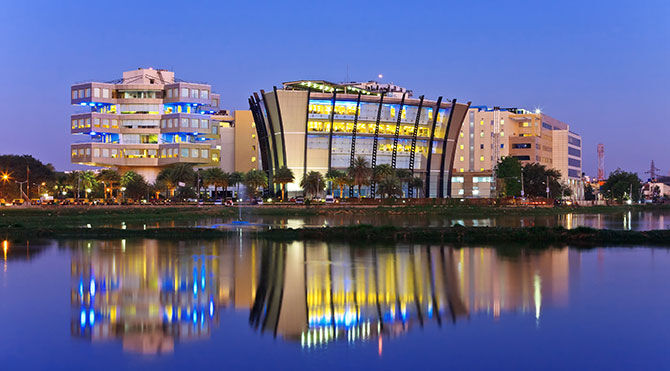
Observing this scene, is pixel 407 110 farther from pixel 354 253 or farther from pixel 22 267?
pixel 22 267

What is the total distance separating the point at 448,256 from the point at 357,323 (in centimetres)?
2135

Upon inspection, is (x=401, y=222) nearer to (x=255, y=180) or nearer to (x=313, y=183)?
(x=313, y=183)

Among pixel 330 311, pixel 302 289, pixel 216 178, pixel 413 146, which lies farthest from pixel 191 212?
pixel 330 311

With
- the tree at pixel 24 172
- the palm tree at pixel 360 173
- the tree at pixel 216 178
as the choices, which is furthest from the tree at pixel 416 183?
the tree at pixel 24 172

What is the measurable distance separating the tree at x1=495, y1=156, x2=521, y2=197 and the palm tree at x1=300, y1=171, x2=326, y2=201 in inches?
1695

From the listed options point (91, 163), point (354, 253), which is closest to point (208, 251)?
point (354, 253)

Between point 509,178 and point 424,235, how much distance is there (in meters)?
106

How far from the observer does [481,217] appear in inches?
4082

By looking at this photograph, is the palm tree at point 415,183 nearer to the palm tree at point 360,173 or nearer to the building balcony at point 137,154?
the palm tree at point 360,173

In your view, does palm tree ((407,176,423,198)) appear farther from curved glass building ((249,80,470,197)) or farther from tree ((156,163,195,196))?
tree ((156,163,195,196))

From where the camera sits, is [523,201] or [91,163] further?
[91,163]

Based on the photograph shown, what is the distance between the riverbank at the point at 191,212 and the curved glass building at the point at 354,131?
30839 mm

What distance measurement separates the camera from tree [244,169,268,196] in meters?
150

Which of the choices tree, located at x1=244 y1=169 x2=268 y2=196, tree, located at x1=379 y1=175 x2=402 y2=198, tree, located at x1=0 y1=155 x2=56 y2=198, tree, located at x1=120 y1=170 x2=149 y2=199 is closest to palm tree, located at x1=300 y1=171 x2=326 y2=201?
tree, located at x1=244 y1=169 x2=268 y2=196
